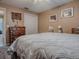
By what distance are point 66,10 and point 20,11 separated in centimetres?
303

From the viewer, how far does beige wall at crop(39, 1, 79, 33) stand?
4.75m

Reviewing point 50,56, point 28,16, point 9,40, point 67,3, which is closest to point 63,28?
point 67,3

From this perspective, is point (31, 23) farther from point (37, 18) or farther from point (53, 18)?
point (53, 18)

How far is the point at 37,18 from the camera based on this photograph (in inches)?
297

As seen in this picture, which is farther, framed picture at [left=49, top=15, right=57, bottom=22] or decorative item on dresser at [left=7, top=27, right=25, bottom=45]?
decorative item on dresser at [left=7, top=27, right=25, bottom=45]

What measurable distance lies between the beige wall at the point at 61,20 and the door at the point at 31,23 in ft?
1.28

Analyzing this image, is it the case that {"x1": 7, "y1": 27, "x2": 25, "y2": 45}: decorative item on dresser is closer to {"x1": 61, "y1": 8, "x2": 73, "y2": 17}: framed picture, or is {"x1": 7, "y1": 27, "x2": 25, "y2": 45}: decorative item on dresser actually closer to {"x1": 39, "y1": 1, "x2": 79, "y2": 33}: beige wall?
{"x1": 39, "y1": 1, "x2": 79, "y2": 33}: beige wall

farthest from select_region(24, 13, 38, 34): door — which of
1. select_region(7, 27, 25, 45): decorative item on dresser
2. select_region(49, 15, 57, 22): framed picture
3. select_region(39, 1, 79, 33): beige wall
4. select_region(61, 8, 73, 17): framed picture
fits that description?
select_region(61, 8, 73, 17): framed picture

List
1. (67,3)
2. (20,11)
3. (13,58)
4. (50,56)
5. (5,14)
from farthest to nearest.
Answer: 1. (20,11)
2. (5,14)
3. (67,3)
4. (13,58)
5. (50,56)

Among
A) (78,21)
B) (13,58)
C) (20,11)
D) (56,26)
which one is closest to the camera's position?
(13,58)

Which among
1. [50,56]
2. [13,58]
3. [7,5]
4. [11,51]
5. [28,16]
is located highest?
[7,5]

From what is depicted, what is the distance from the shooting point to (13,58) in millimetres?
3096

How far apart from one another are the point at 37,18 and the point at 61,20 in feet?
7.86

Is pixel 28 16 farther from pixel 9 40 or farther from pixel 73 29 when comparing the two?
pixel 73 29
